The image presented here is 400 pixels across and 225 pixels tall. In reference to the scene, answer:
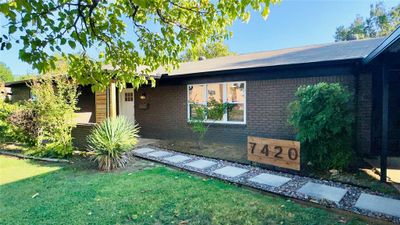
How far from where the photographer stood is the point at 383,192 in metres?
4.56

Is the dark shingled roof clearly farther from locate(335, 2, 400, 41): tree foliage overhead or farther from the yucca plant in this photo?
locate(335, 2, 400, 41): tree foliage overhead

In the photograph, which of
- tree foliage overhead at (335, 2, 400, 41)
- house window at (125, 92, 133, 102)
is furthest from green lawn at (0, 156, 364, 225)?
tree foliage overhead at (335, 2, 400, 41)

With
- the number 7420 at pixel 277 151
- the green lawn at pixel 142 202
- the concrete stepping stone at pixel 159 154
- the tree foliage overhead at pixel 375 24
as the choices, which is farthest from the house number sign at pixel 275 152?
the tree foliage overhead at pixel 375 24

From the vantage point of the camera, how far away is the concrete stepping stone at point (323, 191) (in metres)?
4.37

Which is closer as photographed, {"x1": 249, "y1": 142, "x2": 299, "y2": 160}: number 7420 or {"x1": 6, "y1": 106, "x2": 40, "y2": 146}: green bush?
{"x1": 249, "y1": 142, "x2": 299, "y2": 160}: number 7420

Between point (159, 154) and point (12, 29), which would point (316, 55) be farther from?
point (12, 29)

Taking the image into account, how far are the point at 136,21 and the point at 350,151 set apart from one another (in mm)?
5323

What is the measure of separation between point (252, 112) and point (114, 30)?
Answer: 21.4ft

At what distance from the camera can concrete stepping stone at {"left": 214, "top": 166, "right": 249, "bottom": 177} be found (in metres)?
5.84

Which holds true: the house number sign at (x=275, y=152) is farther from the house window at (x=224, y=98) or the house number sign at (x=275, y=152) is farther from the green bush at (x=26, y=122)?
the green bush at (x=26, y=122)

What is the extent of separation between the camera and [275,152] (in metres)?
6.06

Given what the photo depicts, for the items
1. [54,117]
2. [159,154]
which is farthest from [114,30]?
[54,117]

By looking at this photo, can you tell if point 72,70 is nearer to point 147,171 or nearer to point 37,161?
point 147,171

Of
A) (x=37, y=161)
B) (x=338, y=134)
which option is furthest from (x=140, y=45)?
(x=37, y=161)
